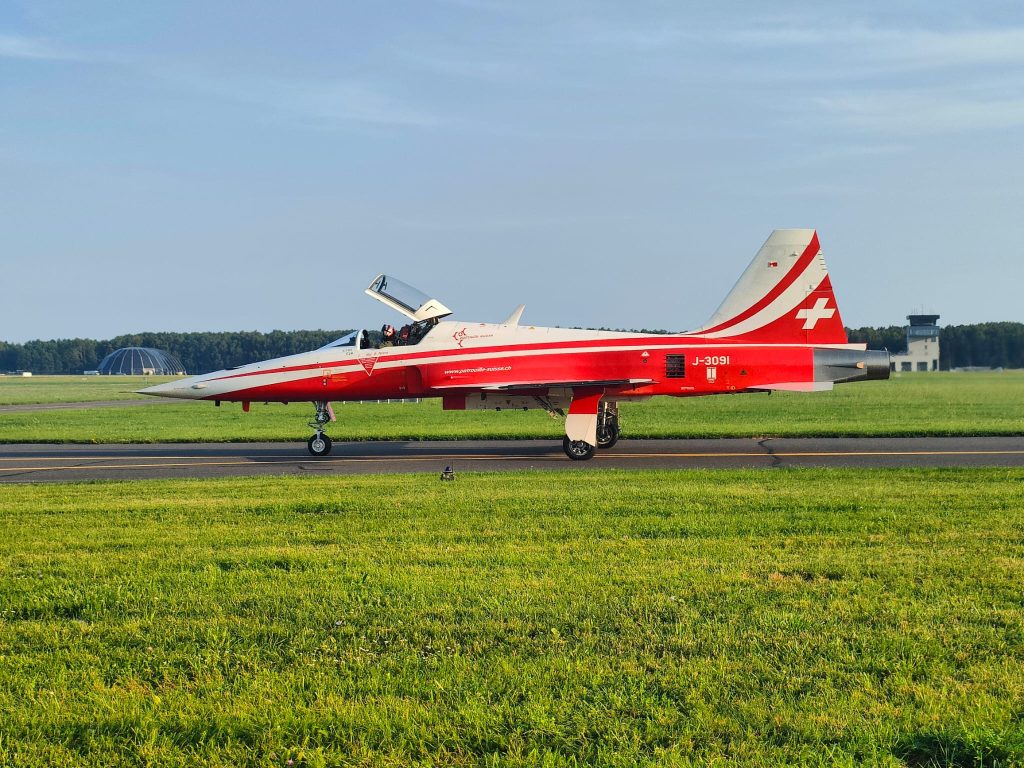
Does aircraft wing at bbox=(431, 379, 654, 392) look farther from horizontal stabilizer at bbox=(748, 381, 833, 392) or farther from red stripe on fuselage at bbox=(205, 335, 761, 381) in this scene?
horizontal stabilizer at bbox=(748, 381, 833, 392)

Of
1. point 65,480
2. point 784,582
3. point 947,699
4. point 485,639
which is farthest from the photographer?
point 65,480

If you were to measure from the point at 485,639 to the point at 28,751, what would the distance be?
2466mm

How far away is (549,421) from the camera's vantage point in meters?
31.8

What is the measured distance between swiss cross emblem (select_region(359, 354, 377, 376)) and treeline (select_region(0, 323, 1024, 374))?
9790 cm

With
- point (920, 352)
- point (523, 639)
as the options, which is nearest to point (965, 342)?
point (920, 352)

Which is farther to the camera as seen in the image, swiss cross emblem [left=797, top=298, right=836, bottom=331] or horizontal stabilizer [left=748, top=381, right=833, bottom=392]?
swiss cross emblem [left=797, top=298, right=836, bottom=331]

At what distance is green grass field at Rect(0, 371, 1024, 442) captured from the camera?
2491cm

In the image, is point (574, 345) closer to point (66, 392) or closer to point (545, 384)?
point (545, 384)

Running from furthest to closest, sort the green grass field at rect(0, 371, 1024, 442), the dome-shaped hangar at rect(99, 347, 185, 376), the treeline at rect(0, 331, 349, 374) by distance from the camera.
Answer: the treeline at rect(0, 331, 349, 374), the dome-shaped hangar at rect(99, 347, 185, 376), the green grass field at rect(0, 371, 1024, 442)

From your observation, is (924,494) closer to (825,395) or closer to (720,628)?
(720,628)

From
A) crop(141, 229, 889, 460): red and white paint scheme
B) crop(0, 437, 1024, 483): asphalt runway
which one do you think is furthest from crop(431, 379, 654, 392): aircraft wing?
crop(0, 437, 1024, 483): asphalt runway

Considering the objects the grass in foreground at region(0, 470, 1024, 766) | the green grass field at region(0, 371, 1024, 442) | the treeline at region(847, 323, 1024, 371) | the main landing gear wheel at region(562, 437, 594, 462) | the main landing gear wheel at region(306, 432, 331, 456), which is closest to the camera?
the grass in foreground at region(0, 470, 1024, 766)

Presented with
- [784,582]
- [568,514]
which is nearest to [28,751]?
[784,582]

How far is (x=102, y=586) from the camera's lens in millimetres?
7309
